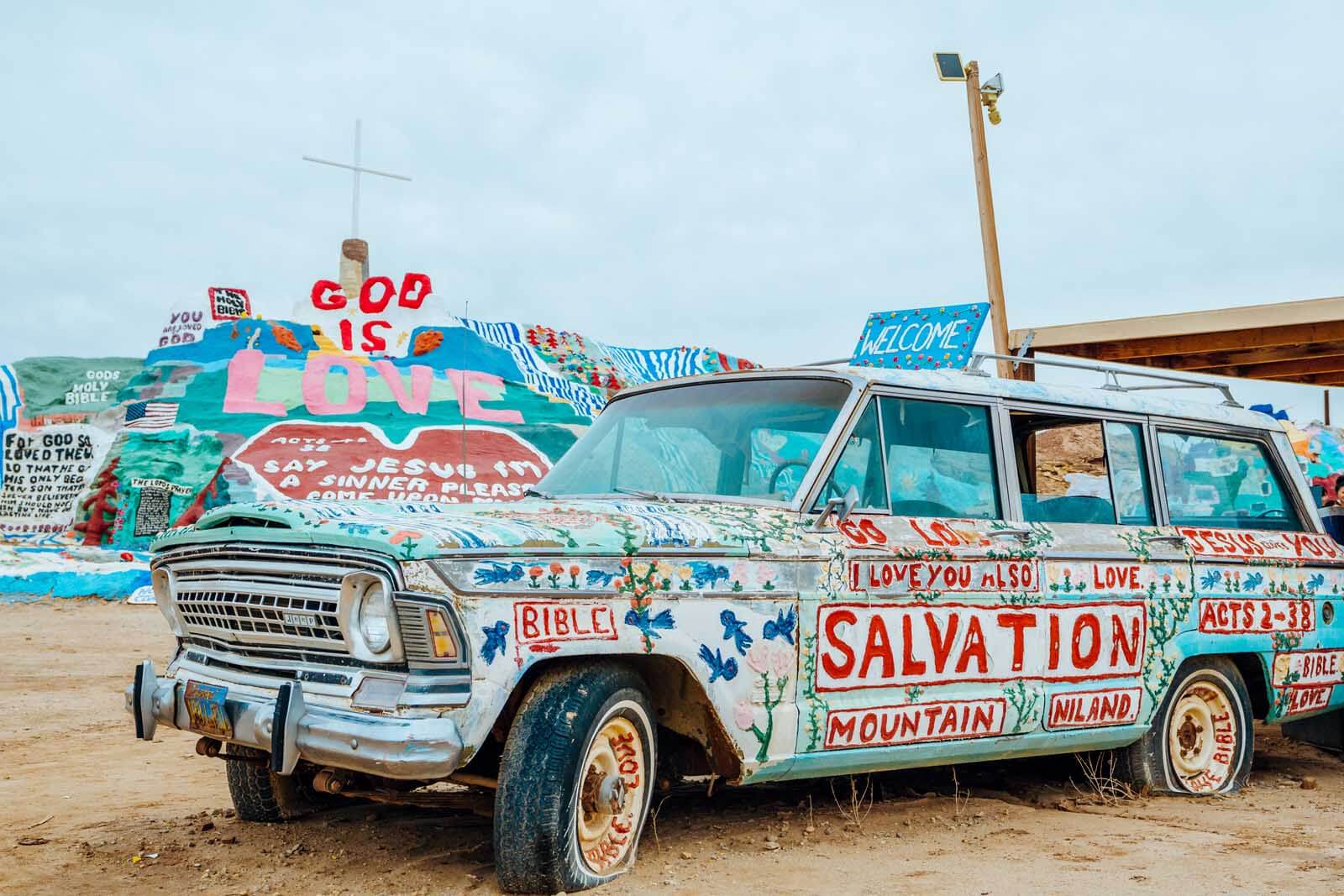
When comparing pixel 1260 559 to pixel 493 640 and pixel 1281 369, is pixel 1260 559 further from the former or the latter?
pixel 1281 369

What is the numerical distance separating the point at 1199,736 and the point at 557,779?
363cm

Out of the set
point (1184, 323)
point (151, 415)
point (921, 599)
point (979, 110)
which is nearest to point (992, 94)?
point (979, 110)

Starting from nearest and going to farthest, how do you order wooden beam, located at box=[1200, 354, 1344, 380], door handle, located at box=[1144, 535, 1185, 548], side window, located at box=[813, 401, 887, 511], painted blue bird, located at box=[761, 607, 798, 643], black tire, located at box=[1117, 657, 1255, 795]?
painted blue bird, located at box=[761, 607, 798, 643]
side window, located at box=[813, 401, 887, 511]
door handle, located at box=[1144, 535, 1185, 548]
black tire, located at box=[1117, 657, 1255, 795]
wooden beam, located at box=[1200, 354, 1344, 380]

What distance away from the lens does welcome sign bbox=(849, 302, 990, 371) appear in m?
6.31

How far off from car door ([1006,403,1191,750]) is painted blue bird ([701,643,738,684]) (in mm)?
1570

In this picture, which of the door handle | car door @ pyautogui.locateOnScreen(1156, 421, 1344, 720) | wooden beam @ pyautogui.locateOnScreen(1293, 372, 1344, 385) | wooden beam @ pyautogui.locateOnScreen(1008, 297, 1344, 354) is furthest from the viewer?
wooden beam @ pyautogui.locateOnScreen(1293, 372, 1344, 385)

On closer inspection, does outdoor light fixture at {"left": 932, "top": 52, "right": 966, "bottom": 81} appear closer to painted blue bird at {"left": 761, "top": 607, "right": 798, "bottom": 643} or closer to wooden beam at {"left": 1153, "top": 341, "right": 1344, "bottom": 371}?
wooden beam at {"left": 1153, "top": 341, "right": 1344, "bottom": 371}

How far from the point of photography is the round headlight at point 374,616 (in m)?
3.55

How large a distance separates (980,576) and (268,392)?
62.2 feet

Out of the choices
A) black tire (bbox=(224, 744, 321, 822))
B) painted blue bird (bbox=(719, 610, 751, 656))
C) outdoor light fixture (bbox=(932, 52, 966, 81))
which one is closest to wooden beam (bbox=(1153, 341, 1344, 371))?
outdoor light fixture (bbox=(932, 52, 966, 81))

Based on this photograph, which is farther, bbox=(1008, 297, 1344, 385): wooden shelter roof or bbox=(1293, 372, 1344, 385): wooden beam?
bbox=(1293, 372, 1344, 385): wooden beam

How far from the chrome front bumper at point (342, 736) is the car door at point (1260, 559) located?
12.1ft

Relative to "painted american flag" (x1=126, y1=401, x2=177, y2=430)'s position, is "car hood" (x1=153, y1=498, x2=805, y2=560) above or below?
below

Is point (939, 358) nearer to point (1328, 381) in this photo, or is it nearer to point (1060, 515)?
point (1060, 515)
